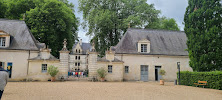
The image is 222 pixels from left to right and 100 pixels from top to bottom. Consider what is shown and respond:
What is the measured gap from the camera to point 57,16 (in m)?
23.4

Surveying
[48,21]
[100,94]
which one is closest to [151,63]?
[100,94]

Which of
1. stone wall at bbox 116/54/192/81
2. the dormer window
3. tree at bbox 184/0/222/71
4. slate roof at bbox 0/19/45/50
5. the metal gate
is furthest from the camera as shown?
the dormer window

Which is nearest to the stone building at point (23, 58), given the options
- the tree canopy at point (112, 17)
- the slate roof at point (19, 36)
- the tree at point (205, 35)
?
the slate roof at point (19, 36)

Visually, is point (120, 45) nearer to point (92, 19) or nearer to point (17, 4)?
point (92, 19)

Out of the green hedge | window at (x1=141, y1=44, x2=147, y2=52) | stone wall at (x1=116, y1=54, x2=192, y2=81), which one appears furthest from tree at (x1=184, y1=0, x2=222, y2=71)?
window at (x1=141, y1=44, x2=147, y2=52)

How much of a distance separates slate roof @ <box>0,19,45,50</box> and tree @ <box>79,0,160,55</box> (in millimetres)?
8094

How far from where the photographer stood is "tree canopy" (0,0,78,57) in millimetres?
22609

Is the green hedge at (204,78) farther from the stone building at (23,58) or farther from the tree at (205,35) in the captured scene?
the stone building at (23,58)

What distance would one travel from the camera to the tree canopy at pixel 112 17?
83.0 ft

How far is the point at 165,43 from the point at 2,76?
68.3 ft

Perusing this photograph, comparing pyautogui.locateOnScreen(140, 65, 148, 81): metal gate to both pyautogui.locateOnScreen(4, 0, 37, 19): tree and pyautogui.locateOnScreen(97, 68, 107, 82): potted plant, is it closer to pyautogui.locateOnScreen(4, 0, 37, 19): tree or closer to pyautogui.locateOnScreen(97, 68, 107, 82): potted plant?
pyautogui.locateOnScreen(97, 68, 107, 82): potted plant

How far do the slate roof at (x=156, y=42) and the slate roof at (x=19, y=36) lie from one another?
9070 mm

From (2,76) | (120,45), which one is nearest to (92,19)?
(120,45)

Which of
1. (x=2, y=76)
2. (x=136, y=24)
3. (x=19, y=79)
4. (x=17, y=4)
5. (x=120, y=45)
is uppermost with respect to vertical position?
(x=17, y=4)
